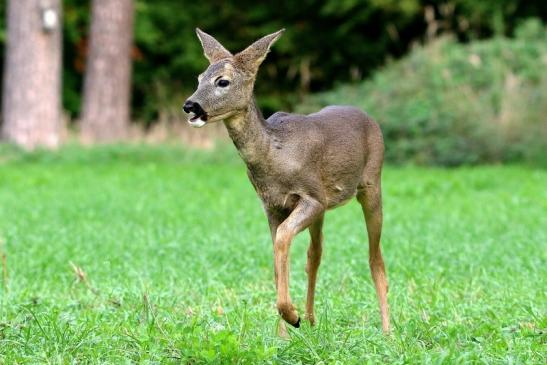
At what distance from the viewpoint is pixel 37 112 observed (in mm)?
19016

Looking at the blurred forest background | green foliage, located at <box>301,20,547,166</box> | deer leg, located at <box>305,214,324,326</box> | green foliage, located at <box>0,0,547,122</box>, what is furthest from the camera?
green foliage, located at <box>0,0,547,122</box>

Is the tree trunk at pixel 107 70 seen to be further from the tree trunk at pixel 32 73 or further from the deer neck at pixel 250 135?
the deer neck at pixel 250 135

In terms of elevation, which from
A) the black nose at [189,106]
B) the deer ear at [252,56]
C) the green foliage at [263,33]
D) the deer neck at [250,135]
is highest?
the deer ear at [252,56]

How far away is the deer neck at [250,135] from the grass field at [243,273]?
2.76ft

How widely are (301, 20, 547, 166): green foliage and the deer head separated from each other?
12.1m

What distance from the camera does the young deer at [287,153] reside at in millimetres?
5078

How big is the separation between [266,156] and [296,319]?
807 millimetres

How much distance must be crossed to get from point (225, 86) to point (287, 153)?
0.49 metres

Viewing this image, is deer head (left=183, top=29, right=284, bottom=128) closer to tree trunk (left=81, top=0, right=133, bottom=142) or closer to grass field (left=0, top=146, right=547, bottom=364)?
grass field (left=0, top=146, right=547, bottom=364)

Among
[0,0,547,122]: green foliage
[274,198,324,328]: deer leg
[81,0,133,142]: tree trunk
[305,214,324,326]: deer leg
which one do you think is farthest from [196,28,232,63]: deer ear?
[0,0,547,122]: green foliage

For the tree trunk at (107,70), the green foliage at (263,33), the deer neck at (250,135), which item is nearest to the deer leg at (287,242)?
Result: the deer neck at (250,135)

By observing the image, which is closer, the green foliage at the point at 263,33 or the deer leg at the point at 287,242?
the deer leg at the point at 287,242

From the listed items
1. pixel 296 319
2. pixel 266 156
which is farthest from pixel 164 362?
pixel 266 156

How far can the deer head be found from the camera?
498 cm
